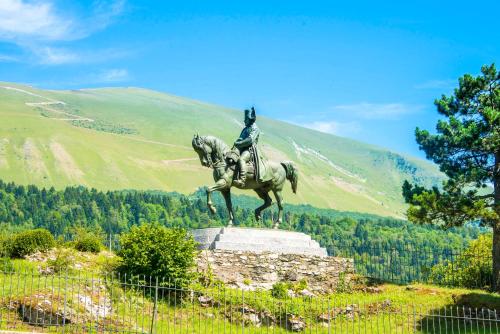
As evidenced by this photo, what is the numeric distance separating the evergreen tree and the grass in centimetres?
301

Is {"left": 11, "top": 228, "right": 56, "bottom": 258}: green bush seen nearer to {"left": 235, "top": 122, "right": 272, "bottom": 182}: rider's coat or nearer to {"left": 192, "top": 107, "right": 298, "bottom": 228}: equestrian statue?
{"left": 192, "top": 107, "right": 298, "bottom": 228}: equestrian statue

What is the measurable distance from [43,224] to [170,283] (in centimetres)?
11627

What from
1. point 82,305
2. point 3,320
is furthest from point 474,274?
point 3,320

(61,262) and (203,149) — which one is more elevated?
(203,149)

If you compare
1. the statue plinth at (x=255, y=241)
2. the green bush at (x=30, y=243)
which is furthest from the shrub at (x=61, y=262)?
the statue plinth at (x=255, y=241)

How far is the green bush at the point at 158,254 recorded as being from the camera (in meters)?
22.7

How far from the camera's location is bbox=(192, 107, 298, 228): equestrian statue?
88.6 ft

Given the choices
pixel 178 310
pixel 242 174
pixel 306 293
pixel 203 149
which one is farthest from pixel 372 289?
pixel 203 149

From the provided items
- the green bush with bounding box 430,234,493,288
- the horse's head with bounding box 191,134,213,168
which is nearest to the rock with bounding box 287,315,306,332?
the horse's head with bounding box 191,134,213,168

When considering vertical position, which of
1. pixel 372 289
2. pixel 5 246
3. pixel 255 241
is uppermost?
pixel 255 241

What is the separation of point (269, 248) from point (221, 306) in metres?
4.75

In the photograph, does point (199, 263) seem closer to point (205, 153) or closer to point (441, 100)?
point (205, 153)

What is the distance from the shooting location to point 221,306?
2269 centimetres

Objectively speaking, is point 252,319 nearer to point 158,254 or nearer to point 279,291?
point 279,291
